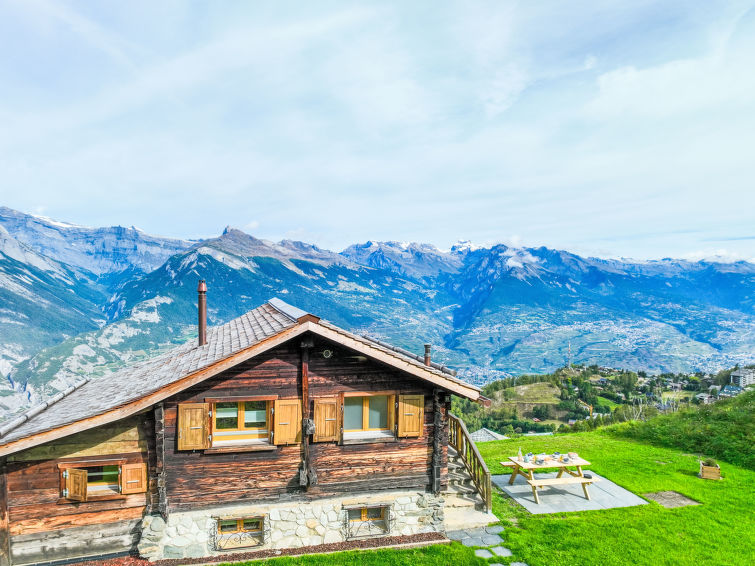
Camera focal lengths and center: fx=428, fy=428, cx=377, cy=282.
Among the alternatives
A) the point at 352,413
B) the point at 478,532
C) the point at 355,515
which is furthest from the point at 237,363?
the point at 478,532

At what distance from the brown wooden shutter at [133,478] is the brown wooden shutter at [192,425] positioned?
112cm

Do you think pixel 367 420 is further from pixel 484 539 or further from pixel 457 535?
pixel 484 539

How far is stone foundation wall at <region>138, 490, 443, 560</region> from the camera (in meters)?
11.2

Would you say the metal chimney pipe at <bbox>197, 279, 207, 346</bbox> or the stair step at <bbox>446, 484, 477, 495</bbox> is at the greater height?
the metal chimney pipe at <bbox>197, 279, 207, 346</bbox>

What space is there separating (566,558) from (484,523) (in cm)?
250

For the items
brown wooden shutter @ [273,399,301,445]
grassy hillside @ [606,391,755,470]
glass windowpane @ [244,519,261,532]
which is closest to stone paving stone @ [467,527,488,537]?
brown wooden shutter @ [273,399,301,445]

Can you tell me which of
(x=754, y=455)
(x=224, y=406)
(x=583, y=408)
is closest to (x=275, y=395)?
(x=224, y=406)

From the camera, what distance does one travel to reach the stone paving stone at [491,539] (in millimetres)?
12023

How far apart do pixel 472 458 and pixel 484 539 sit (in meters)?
2.59

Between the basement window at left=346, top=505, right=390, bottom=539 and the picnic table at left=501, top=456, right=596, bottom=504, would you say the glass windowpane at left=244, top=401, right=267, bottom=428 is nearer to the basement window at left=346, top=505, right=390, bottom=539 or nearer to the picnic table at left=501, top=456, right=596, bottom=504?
the basement window at left=346, top=505, right=390, bottom=539

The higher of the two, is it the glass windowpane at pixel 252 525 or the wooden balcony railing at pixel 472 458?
the wooden balcony railing at pixel 472 458

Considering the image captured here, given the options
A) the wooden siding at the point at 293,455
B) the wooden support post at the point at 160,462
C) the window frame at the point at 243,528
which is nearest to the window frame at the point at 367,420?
the wooden siding at the point at 293,455

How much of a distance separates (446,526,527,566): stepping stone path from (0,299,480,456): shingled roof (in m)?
4.04

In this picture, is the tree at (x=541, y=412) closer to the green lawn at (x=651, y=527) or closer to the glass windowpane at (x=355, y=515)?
the green lawn at (x=651, y=527)
